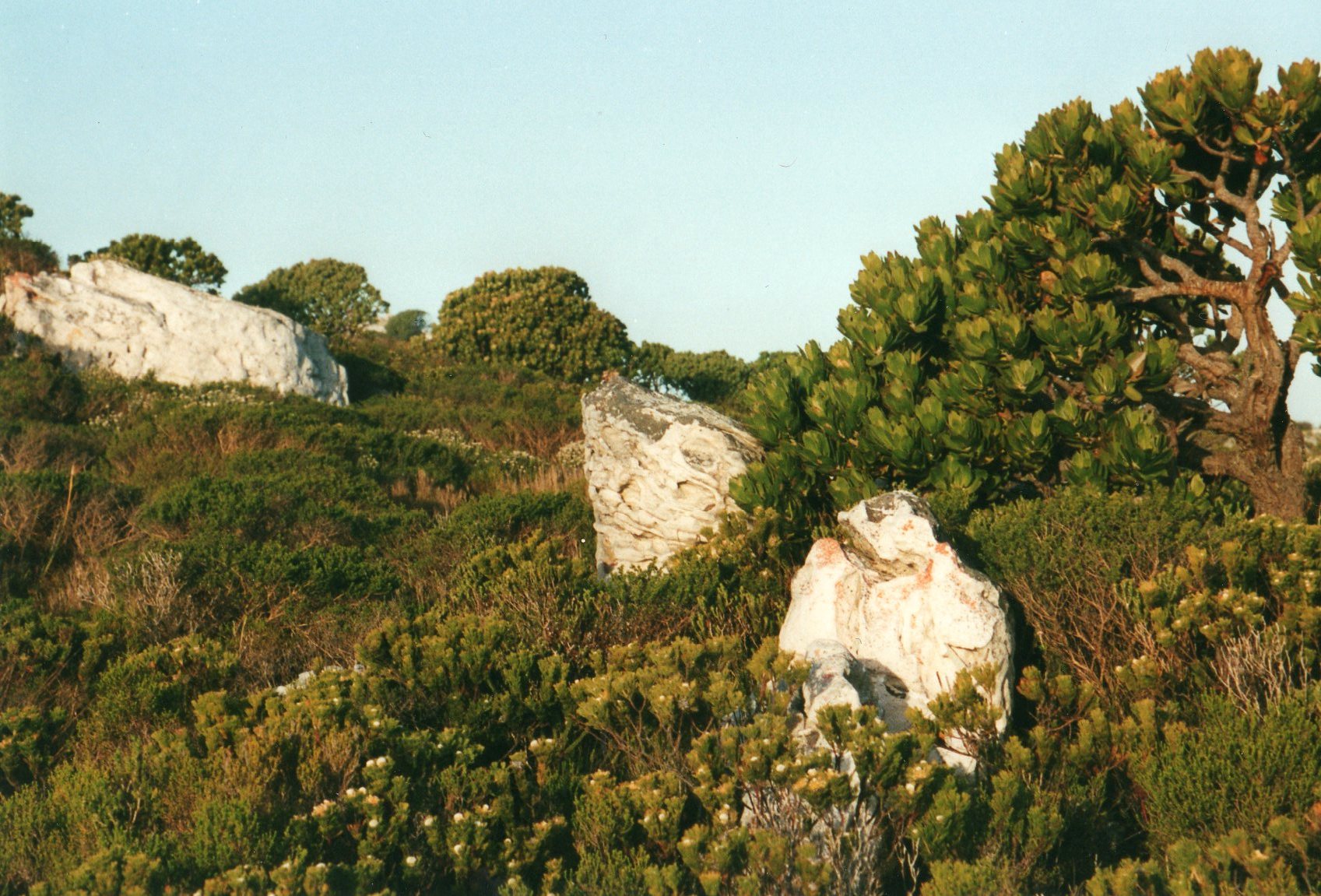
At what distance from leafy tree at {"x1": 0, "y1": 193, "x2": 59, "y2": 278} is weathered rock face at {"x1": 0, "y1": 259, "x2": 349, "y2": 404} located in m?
0.64

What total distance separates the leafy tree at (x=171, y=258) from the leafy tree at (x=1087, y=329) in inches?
974

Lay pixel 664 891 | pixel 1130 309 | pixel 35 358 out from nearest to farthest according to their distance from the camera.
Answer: pixel 664 891 < pixel 1130 309 < pixel 35 358

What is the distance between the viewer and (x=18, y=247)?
911 inches

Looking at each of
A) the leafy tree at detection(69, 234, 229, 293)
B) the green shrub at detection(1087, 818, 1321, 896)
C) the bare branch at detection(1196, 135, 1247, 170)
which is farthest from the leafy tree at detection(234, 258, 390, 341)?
the green shrub at detection(1087, 818, 1321, 896)

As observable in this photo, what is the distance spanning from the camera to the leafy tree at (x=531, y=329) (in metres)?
33.1

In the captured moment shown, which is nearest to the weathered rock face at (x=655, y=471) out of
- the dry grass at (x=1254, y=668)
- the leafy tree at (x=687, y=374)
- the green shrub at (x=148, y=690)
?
the green shrub at (x=148, y=690)

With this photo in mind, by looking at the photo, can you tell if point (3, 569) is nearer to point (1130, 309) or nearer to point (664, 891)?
point (664, 891)

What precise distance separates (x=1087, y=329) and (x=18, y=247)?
73.2 feet

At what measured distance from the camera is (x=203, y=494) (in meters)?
A: 11.0

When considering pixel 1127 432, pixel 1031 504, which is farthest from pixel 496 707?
pixel 1127 432

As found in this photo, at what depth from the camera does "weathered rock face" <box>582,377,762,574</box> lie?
30.3 ft

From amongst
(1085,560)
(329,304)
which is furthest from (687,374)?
(1085,560)

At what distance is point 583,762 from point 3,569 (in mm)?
6846

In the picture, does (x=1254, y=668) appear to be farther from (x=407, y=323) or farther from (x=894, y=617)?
(x=407, y=323)
